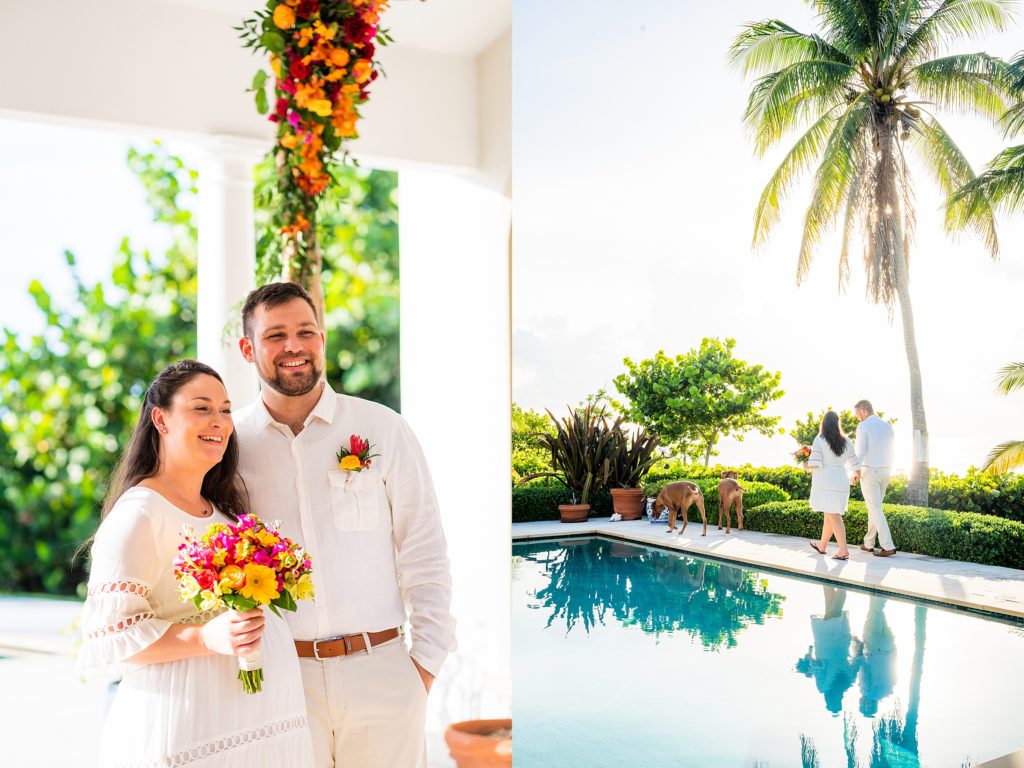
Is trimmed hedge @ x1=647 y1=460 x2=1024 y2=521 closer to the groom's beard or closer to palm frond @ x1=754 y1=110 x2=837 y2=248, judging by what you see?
palm frond @ x1=754 y1=110 x2=837 y2=248

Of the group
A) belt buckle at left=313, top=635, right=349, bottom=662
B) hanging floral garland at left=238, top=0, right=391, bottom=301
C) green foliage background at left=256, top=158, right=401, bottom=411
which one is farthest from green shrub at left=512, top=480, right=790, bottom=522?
green foliage background at left=256, top=158, right=401, bottom=411

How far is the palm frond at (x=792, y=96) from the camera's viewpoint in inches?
77.9

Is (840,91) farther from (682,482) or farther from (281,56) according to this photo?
(281,56)

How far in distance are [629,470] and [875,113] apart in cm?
90

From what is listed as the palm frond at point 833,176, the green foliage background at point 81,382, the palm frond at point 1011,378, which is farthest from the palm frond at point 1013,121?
the green foliage background at point 81,382

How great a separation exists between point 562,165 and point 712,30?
0.43 meters

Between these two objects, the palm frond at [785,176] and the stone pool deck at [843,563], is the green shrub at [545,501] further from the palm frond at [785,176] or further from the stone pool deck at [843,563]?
the palm frond at [785,176]

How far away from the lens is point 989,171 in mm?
1954

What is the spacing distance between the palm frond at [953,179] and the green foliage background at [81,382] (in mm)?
4939

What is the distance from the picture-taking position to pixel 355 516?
7.27 ft

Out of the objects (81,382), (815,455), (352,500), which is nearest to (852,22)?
(815,455)

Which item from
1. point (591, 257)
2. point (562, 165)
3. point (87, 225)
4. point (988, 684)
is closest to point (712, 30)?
point (562, 165)

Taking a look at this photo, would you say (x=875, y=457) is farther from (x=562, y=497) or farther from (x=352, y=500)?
(x=352, y=500)

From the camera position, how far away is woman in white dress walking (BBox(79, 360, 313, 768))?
1.83 meters
